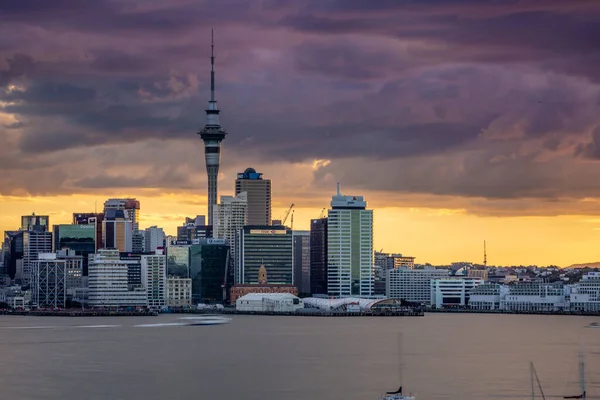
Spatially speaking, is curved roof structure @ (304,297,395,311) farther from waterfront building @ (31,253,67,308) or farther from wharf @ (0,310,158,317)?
waterfront building @ (31,253,67,308)

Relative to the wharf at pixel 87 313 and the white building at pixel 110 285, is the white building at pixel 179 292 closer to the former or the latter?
the white building at pixel 110 285

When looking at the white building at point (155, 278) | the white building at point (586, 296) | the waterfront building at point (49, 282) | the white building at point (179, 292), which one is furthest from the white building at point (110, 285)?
the white building at point (586, 296)

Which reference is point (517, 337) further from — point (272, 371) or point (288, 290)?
point (288, 290)

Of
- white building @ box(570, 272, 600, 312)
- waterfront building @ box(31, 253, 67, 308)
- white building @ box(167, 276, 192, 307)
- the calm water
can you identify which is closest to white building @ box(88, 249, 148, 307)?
waterfront building @ box(31, 253, 67, 308)

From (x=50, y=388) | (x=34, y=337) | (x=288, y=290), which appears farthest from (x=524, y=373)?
(x=288, y=290)

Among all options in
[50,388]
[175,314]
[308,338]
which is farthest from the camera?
[175,314]

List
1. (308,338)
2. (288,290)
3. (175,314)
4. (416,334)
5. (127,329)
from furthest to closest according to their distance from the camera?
1. (288,290)
2. (175,314)
3. (127,329)
4. (416,334)
5. (308,338)
